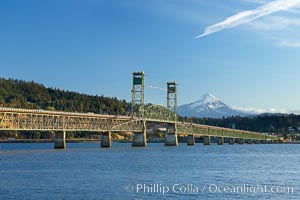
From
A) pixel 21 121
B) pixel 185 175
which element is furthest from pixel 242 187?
pixel 21 121

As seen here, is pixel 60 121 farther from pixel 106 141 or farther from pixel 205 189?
pixel 205 189

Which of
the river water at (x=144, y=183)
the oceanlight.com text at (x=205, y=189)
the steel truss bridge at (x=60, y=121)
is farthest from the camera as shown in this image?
the steel truss bridge at (x=60, y=121)

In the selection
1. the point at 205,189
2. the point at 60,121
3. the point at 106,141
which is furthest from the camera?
the point at 106,141

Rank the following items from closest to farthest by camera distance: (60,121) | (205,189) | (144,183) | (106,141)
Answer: (205,189) → (144,183) → (60,121) → (106,141)

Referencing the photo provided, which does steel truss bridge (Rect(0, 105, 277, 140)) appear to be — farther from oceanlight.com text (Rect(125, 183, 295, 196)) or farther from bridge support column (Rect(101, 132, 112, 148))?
oceanlight.com text (Rect(125, 183, 295, 196))

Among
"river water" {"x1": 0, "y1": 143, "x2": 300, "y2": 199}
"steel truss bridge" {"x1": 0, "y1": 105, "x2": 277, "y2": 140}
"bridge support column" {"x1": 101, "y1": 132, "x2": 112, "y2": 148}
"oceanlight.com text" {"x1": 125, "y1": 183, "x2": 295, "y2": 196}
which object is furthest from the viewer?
"bridge support column" {"x1": 101, "y1": 132, "x2": 112, "y2": 148}

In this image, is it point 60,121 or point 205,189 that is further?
point 60,121

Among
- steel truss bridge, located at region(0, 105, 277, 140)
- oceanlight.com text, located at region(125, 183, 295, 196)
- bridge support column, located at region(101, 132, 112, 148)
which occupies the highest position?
steel truss bridge, located at region(0, 105, 277, 140)

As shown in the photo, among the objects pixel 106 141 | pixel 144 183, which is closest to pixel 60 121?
pixel 106 141

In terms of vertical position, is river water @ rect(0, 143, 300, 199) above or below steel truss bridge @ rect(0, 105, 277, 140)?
below

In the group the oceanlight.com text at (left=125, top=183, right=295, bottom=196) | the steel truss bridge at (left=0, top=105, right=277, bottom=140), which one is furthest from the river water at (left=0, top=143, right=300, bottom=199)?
the steel truss bridge at (left=0, top=105, right=277, bottom=140)

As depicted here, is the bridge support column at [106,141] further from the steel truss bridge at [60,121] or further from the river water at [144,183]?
the river water at [144,183]

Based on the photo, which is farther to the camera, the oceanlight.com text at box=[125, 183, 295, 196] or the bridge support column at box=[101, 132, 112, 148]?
the bridge support column at box=[101, 132, 112, 148]

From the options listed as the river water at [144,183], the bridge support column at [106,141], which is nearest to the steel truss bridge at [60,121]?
the bridge support column at [106,141]
